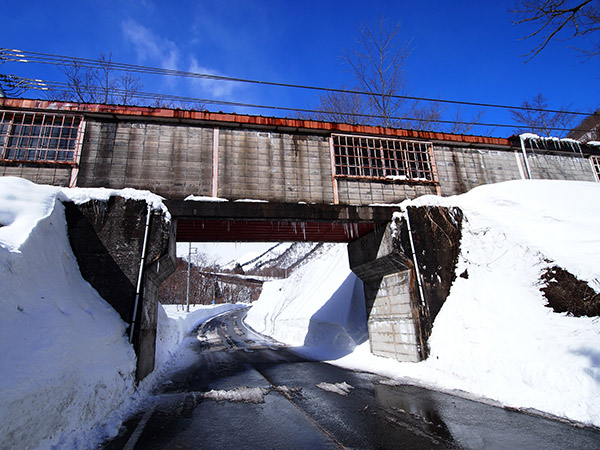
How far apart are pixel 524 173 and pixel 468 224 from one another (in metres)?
4.56

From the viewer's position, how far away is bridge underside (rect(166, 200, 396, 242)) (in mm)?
9117

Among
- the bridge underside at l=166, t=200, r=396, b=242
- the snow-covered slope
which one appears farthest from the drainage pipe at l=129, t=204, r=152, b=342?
the snow-covered slope

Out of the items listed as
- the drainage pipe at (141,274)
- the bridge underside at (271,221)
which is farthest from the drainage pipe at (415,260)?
the drainage pipe at (141,274)

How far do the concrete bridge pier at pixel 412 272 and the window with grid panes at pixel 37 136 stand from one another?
9929 millimetres

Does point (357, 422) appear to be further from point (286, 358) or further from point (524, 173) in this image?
point (524, 173)

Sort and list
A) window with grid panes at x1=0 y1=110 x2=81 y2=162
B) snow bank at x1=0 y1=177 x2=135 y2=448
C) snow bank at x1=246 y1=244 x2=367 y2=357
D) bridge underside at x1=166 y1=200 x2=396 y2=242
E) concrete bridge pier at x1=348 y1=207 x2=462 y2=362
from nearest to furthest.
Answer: snow bank at x1=0 y1=177 x2=135 y2=448 → window with grid panes at x1=0 y1=110 x2=81 y2=162 → bridge underside at x1=166 y1=200 x2=396 y2=242 → concrete bridge pier at x1=348 y1=207 x2=462 y2=362 → snow bank at x1=246 y1=244 x2=367 y2=357

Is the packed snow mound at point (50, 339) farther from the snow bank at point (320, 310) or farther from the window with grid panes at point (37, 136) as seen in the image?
the snow bank at point (320, 310)

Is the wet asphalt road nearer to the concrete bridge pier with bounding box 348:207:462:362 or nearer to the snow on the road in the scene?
the snow on the road

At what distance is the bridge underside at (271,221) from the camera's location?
912cm

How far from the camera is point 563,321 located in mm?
6867

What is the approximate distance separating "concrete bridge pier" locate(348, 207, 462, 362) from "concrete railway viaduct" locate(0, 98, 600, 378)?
0.04m

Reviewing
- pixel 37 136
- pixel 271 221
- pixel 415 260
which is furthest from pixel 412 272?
pixel 37 136

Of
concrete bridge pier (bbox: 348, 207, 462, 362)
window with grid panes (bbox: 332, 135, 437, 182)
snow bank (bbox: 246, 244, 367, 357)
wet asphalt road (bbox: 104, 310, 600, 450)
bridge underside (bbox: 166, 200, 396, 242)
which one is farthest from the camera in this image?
snow bank (bbox: 246, 244, 367, 357)

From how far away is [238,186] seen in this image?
9.78 meters
